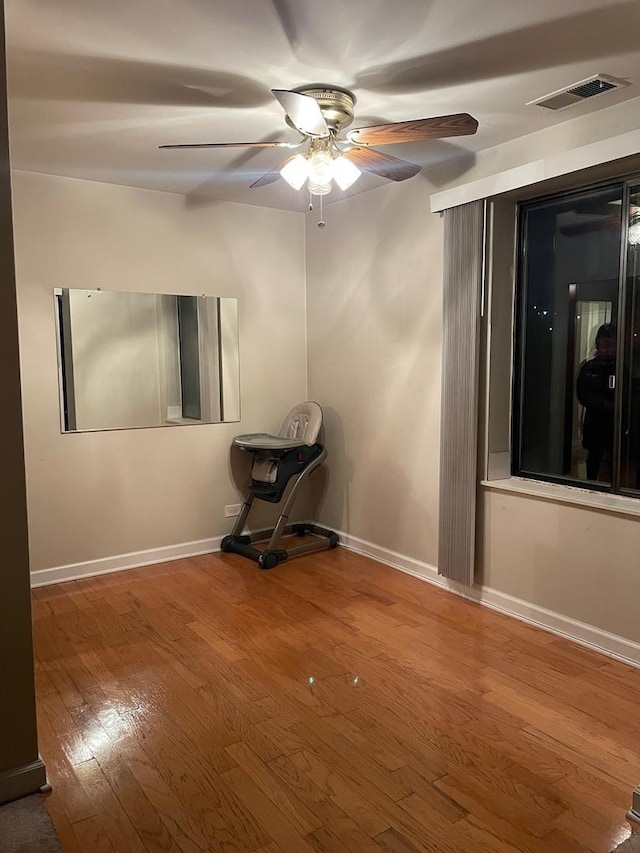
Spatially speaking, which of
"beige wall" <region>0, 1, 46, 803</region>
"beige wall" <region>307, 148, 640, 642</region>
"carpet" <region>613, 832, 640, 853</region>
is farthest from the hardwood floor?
"beige wall" <region>307, 148, 640, 642</region>

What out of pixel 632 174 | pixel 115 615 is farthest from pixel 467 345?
pixel 115 615

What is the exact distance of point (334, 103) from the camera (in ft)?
9.00

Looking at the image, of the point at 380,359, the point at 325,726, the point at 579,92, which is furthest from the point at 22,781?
the point at 579,92

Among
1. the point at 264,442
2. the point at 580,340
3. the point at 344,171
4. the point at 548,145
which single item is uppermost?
the point at 548,145

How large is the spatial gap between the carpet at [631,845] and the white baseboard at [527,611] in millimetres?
1170

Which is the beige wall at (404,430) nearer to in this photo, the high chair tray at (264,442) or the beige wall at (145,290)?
the beige wall at (145,290)

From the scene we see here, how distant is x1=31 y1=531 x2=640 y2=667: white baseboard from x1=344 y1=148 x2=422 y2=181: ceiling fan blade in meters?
2.33

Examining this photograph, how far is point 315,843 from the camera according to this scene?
1.90 metres

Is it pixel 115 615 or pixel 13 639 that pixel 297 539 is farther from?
pixel 13 639

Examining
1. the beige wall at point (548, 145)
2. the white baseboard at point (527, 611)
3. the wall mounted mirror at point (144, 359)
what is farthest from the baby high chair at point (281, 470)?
the beige wall at point (548, 145)

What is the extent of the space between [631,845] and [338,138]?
2903 mm

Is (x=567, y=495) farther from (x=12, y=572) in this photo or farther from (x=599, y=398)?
(x=12, y=572)

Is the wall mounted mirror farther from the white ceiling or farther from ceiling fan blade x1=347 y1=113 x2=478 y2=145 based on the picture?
ceiling fan blade x1=347 y1=113 x2=478 y2=145

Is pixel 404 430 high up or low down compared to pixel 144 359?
down
